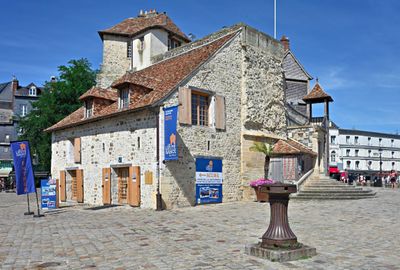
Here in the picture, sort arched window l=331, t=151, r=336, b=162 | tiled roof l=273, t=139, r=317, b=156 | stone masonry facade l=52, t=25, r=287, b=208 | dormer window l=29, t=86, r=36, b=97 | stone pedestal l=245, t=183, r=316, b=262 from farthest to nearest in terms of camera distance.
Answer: dormer window l=29, t=86, r=36, b=97 < arched window l=331, t=151, r=336, b=162 < tiled roof l=273, t=139, r=317, b=156 < stone masonry facade l=52, t=25, r=287, b=208 < stone pedestal l=245, t=183, r=316, b=262

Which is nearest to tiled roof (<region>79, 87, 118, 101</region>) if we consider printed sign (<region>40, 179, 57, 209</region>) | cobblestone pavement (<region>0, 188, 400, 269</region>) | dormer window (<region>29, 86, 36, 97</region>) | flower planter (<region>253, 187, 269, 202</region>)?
printed sign (<region>40, 179, 57, 209</region>)

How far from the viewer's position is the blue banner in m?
14.5

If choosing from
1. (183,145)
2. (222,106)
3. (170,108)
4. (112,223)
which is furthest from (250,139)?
(112,223)

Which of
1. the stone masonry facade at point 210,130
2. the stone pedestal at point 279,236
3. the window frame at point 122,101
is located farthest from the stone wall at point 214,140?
the stone pedestal at point 279,236

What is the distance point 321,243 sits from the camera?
8234 mm

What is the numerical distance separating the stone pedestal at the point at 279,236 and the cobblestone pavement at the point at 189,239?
182 millimetres

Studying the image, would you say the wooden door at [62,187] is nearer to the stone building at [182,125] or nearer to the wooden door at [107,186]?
the stone building at [182,125]

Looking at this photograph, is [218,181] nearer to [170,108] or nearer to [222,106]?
[222,106]

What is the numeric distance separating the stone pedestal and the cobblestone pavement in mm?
182

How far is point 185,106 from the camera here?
16109 mm

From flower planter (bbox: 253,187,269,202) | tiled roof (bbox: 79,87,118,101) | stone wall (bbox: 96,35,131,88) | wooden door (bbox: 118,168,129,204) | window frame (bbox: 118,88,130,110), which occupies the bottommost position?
flower planter (bbox: 253,187,269,202)

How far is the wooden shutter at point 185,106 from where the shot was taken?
16.0 m

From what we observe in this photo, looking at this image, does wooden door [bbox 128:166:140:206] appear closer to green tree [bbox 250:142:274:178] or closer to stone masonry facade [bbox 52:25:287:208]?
stone masonry facade [bbox 52:25:287:208]

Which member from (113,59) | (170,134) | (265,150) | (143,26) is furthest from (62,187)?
(143,26)
